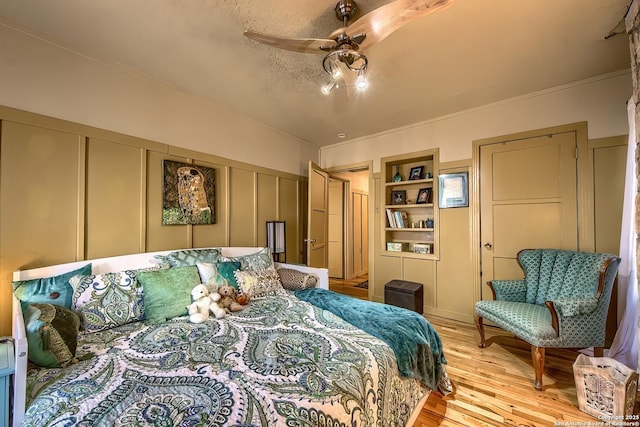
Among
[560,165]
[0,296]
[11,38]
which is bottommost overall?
[0,296]

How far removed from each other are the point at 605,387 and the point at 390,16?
2.56 meters

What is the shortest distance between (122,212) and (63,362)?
1318 mm

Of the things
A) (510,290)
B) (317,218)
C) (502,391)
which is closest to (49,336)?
(502,391)

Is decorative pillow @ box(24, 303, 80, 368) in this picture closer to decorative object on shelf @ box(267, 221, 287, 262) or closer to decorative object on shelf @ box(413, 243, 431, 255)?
decorative object on shelf @ box(267, 221, 287, 262)

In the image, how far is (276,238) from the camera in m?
3.30

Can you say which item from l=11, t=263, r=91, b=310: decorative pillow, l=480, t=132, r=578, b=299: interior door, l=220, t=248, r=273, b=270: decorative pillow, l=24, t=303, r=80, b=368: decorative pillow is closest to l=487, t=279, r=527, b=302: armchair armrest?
l=480, t=132, r=578, b=299: interior door

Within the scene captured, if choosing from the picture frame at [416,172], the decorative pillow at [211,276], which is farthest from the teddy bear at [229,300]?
the picture frame at [416,172]

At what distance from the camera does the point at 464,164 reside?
10.0 feet

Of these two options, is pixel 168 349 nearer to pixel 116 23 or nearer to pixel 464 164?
pixel 116 23

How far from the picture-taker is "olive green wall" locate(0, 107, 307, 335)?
165 cm

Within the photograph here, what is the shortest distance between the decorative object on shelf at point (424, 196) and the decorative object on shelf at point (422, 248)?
0.59m

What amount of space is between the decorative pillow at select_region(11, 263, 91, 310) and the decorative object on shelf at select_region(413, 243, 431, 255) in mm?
3485

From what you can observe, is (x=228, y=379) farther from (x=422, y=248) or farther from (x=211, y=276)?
(x=422, y=248)

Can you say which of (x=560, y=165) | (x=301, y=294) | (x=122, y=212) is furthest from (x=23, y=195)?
(x=560, y=165)
